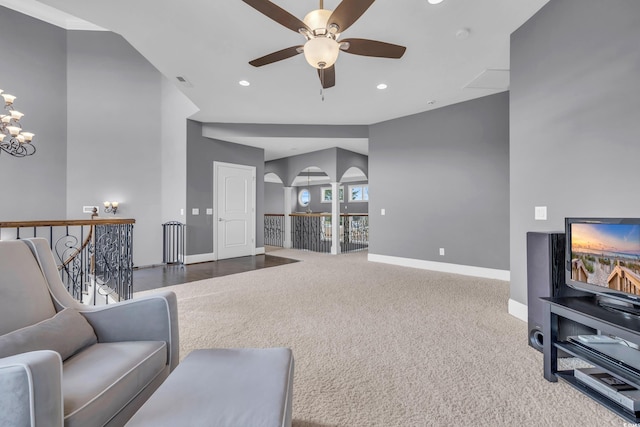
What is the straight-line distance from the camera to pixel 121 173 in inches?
227

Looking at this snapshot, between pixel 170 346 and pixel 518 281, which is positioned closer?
pixel 170 346

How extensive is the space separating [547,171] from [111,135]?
708 centimetres

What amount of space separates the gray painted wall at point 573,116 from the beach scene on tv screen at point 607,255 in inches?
14.8

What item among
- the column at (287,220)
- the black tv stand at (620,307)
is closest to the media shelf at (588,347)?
the black tv stand at (620,307)

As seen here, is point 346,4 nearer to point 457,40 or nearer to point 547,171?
point 457,40

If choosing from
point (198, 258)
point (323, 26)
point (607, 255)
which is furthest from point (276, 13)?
point (198, 258)

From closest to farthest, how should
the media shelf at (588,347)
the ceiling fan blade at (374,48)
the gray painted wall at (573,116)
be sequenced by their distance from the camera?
the media shelf at (588,347)
the gray painted wall at (573,116)
the ceiling fan blade at (374,48)

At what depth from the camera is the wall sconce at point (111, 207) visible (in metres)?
5.53

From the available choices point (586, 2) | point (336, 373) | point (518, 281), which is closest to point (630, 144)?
point (586, 2)

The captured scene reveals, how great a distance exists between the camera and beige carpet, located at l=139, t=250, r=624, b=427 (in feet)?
4.92

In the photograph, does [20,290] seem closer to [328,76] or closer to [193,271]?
[328,76]

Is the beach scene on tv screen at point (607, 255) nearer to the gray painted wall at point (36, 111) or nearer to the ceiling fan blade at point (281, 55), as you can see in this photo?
the ceiling fan blade at point (281, 55)

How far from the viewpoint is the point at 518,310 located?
9.08 ft

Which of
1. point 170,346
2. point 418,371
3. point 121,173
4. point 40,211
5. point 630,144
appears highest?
point 121,173
